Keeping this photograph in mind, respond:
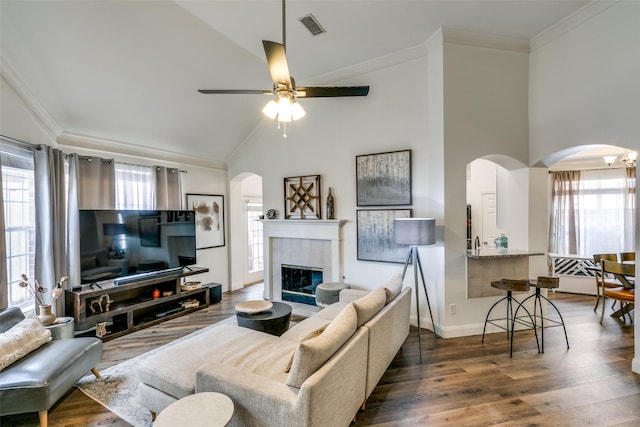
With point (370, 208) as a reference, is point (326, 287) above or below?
below

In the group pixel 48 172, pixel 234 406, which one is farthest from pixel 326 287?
pixel 48 172

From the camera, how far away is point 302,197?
200 inches

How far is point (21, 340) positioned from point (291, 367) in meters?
2.34

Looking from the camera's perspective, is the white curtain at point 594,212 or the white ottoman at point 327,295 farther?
the white curtain at point 594,212

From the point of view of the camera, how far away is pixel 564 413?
227 centimetres

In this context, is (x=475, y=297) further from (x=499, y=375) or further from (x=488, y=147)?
(x=488, y=147)

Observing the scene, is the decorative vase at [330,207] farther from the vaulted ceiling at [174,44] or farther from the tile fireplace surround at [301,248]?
the vaulted ceiling at [174,44]

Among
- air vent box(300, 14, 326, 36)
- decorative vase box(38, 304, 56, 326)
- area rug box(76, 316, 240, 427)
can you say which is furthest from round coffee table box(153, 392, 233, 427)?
air vent box(300, 14, 326, 36)

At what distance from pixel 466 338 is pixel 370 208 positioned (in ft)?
6.91

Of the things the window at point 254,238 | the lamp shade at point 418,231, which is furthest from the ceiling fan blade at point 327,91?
the window at point 254,238

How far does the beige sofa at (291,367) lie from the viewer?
1650 millimetres

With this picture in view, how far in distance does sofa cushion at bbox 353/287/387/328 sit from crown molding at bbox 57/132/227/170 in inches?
170

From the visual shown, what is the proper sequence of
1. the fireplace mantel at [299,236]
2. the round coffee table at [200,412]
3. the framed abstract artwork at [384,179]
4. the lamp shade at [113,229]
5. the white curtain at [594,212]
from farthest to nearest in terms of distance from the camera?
the white curtain at [594,212], the fireplace mantel at [299,236], the framed abstract artwork at [384,179], the lamp shade at [113,229], the round coffee table at [200,412]

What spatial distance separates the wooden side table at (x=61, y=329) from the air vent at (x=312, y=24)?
4135mm
